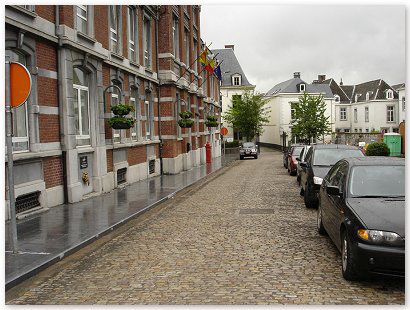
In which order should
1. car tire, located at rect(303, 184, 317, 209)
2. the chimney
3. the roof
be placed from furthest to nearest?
1. the chimney
2. the roof
3. car tire, located at rect(303, 184, 317, 209)

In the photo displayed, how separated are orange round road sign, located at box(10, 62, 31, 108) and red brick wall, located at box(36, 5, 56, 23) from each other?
17.3 ft

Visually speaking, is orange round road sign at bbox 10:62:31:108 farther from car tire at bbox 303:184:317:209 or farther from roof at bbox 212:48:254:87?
roof at bbox 212:48:254:87

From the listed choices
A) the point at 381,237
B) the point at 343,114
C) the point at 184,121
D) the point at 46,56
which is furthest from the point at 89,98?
the point at 343,114

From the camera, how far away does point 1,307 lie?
5.09m

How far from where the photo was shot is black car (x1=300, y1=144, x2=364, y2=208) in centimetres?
1129

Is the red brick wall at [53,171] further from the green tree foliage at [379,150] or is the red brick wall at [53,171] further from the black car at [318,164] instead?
the green tree foliage at [379,150]

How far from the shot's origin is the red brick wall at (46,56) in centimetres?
1126

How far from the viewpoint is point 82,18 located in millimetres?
13945

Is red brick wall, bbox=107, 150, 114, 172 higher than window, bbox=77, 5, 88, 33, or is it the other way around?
window, bbox=77, 5, 88, 33

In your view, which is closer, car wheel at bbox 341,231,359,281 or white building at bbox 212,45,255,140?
car wheel at bbox 341,231,359,281

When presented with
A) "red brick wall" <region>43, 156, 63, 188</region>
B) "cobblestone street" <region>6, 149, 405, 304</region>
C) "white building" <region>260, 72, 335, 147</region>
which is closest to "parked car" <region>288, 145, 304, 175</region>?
"cobblestone street" <region>6, 149, 405, 304</region>

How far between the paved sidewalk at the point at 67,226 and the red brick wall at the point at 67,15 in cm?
477

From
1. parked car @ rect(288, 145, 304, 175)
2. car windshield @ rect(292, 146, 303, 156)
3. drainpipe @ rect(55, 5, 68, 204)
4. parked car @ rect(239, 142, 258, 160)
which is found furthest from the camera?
parked car @ rect(239, 142, 258, 160)

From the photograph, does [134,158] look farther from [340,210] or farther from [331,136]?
[331,136]
